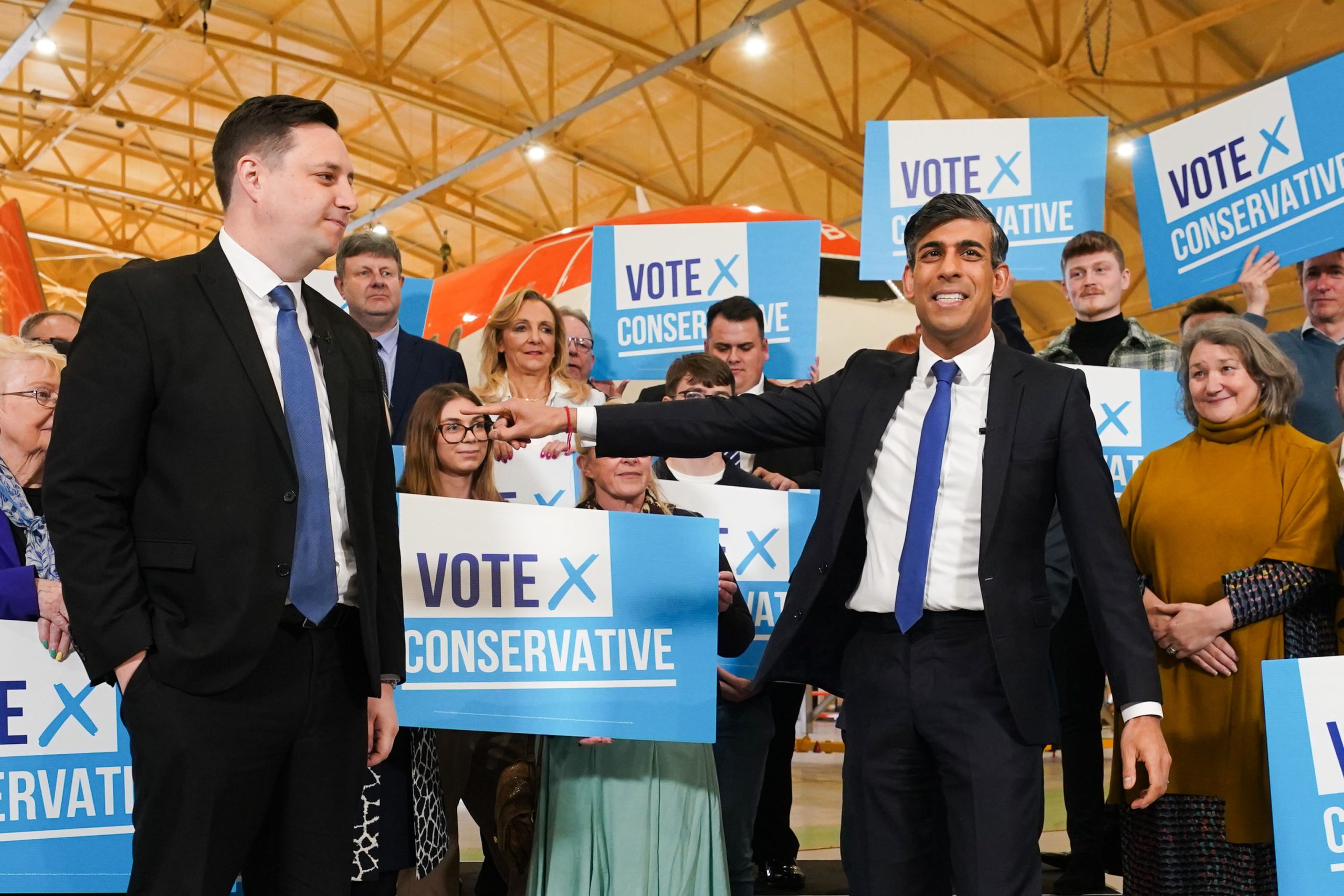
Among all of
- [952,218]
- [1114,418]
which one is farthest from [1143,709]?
[1114,418]

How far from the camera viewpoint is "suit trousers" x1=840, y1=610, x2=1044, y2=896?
218cm


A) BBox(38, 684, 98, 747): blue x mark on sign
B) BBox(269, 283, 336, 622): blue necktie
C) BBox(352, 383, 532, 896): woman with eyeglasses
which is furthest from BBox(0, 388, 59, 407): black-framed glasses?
BBox(269, 283, 336, 622): blue necktie

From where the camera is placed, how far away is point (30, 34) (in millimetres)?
11688

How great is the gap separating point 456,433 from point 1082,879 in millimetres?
2167

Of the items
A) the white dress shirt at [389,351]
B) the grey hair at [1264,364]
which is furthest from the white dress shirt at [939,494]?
the white dress shirt at [389,351]

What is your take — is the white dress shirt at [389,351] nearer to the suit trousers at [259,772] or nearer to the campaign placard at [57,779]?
the campaign placard at [57,779]

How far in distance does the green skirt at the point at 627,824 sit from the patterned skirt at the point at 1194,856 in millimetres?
978

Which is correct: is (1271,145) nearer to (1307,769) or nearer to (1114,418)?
(1114,418)

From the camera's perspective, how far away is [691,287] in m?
4.83

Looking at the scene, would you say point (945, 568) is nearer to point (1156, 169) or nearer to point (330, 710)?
point (330, 710)

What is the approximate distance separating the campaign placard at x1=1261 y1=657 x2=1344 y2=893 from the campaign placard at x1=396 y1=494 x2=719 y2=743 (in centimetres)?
117

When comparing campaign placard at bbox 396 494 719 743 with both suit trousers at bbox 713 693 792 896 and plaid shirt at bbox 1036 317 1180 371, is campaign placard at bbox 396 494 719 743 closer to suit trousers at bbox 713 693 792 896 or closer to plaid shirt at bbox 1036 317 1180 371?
suit trousers at bbox 713 693 792 896

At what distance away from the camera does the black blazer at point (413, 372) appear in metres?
4.17

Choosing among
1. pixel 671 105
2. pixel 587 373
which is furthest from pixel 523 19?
pixel 587 373
